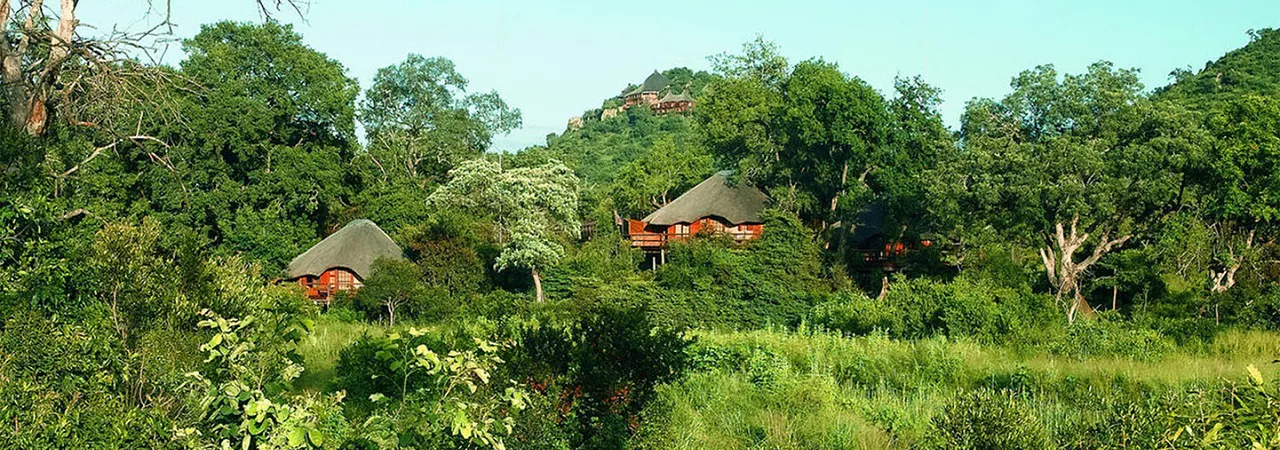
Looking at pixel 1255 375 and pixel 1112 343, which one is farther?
pixel 1112 343

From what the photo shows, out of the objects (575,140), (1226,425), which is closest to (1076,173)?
(1226,425)

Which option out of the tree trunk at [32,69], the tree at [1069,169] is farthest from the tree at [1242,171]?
the tree trunk at [32,69]

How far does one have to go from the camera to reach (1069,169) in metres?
23.1

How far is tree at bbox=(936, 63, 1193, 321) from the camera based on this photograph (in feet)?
74.3

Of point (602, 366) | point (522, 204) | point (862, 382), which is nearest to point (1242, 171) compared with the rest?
point (862, 382)

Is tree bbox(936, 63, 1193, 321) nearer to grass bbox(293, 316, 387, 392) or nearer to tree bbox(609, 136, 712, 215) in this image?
grass bbox(293, 316, 387, 392)

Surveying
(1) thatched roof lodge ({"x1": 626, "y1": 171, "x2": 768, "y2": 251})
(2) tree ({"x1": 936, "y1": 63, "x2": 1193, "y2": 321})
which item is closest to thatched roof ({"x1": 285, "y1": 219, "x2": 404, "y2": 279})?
(1) thatched roof lodge ({"x1": 626, "y1": 171, "x2": 768, "y2": 251})

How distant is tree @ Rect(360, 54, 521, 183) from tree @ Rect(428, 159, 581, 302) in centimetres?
983

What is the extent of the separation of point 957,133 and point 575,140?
5924 cm

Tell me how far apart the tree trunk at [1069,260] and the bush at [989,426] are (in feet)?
61.3

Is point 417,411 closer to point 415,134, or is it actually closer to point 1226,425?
point 1226,425

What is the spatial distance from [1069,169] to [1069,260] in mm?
2064

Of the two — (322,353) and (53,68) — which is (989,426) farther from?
(322,353)

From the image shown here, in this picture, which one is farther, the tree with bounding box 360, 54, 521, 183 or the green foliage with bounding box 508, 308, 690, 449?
the tree with bounding box 360, 54, 521, 183
